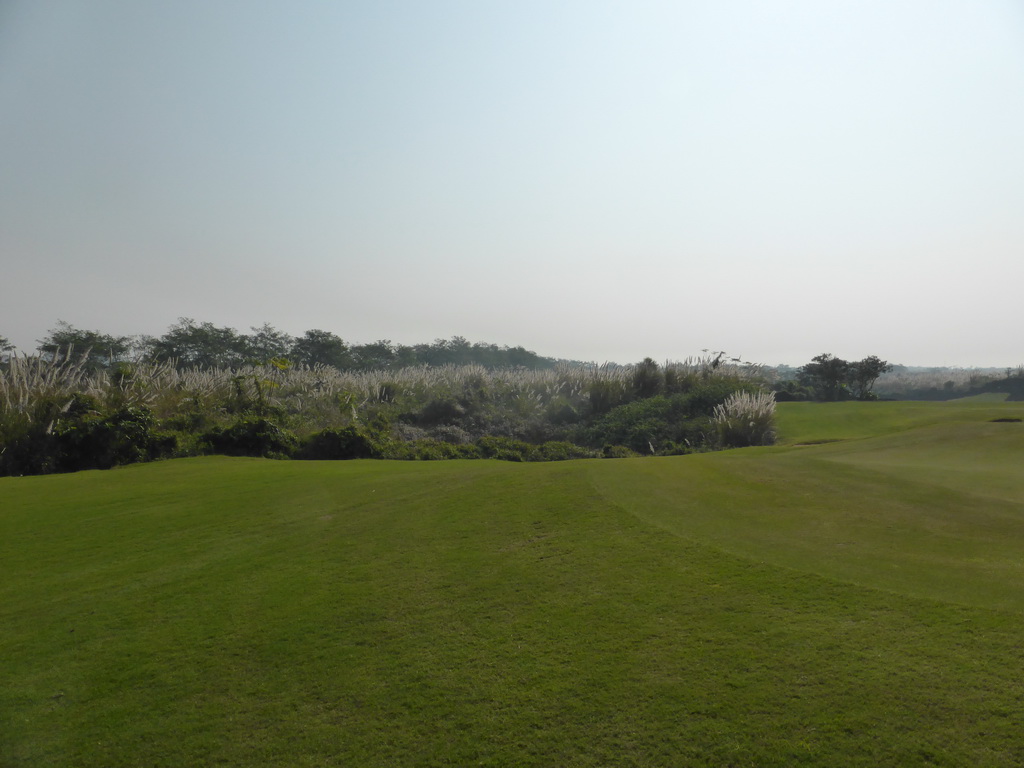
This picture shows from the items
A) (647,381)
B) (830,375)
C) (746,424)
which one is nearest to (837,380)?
(830,375)

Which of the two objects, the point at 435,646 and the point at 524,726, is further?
the point at 435,646

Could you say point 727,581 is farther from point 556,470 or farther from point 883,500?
point 556,470

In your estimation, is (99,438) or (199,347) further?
(199,347)

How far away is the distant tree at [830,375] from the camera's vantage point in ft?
112

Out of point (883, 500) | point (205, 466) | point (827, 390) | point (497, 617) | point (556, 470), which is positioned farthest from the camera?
point (827, 390)

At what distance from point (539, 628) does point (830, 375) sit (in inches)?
1380

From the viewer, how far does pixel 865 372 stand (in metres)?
33.6

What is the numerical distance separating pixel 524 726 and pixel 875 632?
2215 mm

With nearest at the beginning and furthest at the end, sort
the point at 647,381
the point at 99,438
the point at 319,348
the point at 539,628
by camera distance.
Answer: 1. the point at 539,628
2. the point at 99,438
3. the point at 647,381
4. the point at 319,348

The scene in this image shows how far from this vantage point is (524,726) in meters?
3.25

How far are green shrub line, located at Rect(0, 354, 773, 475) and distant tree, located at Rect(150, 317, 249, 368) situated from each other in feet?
56.2

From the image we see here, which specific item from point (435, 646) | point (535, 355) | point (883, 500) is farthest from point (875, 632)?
point (535, 355)

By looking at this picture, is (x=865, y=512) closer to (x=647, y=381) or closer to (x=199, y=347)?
(x=647, y=381)

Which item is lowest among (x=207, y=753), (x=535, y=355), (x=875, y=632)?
(x=207, y=753)
